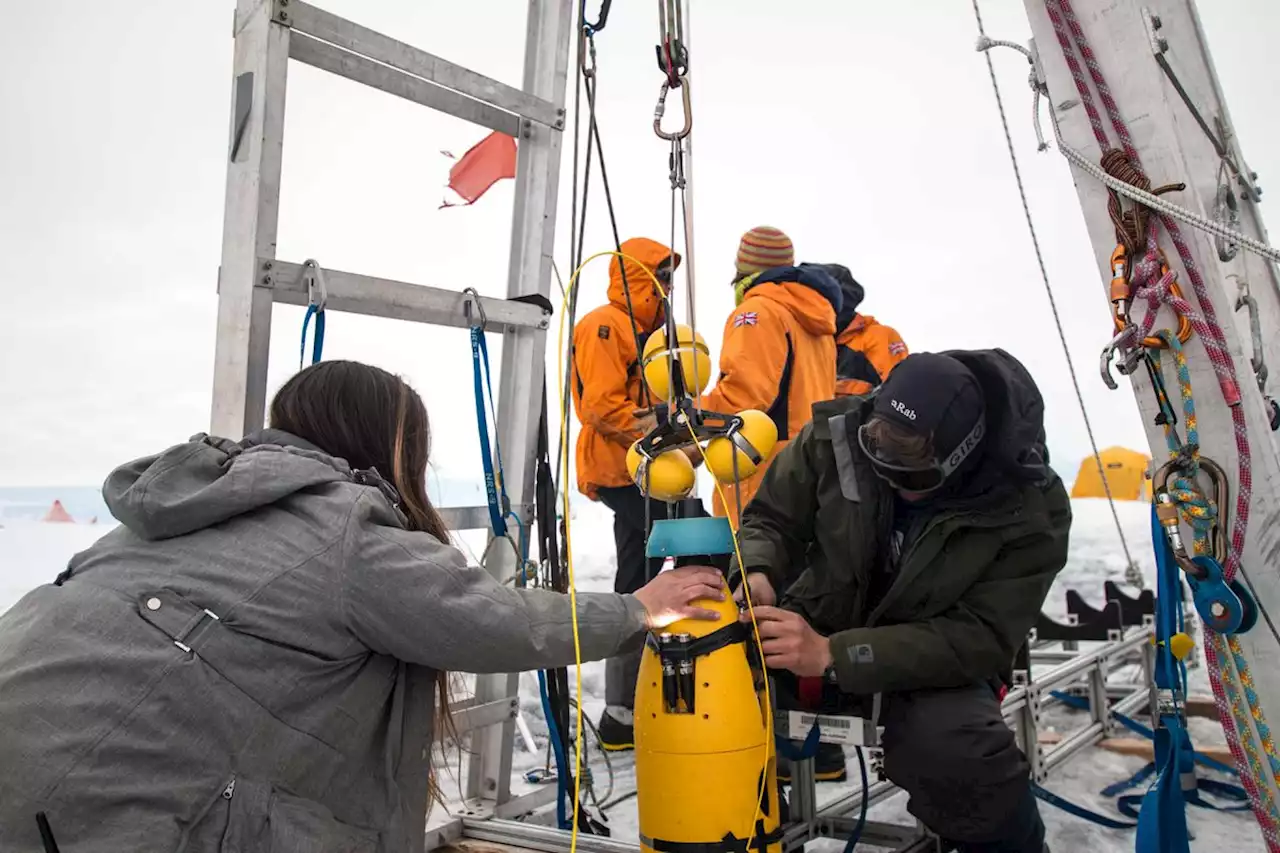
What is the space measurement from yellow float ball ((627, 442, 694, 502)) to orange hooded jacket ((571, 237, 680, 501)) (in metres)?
1.69

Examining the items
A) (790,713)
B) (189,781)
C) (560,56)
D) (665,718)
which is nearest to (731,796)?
(665,718)

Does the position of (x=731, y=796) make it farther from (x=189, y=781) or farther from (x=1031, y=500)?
(x=1031, y=500)

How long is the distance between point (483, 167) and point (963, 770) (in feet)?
6.52

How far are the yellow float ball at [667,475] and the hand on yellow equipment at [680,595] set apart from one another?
0.13m

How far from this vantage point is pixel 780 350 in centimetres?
306

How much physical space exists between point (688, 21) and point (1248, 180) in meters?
1.17

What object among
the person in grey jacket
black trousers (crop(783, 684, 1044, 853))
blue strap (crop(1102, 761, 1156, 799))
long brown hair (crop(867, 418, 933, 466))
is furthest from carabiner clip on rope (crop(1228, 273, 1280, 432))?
blue strap (crop(1102, 761, 1156, 799))

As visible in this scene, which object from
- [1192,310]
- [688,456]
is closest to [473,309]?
[688,456]

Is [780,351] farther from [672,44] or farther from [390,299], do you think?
[672,44]

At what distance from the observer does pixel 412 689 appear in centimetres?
138

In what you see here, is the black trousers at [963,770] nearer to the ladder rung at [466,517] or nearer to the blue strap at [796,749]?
the blue strap at [796,749]

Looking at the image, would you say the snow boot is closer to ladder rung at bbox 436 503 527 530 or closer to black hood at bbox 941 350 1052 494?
ladder rung at bbox 436 503 527 530

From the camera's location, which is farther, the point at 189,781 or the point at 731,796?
the point at 731,796

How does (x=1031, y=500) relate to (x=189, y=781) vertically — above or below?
above
